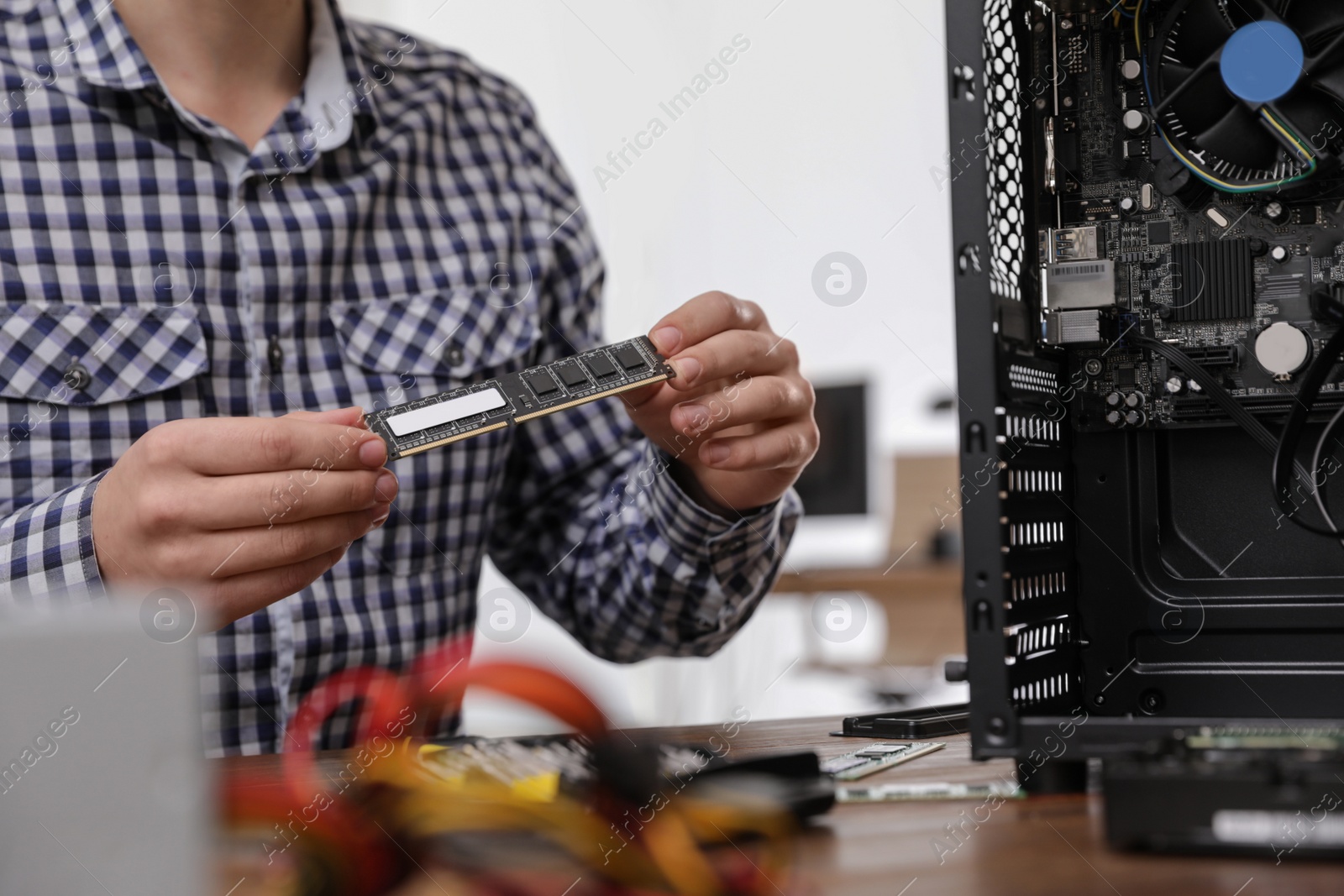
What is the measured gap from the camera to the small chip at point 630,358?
78cm

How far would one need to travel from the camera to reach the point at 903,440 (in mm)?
4332

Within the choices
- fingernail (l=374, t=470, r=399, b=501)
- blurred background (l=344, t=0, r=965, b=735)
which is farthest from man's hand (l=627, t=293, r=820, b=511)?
blurred background (l=344, t=0, r=965, b=735)

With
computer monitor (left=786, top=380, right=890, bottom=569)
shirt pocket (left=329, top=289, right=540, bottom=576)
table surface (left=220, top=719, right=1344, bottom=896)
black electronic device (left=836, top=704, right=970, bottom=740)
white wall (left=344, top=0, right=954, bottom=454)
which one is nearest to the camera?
table surface (left=220, top=719, right=1344, bottom=896)

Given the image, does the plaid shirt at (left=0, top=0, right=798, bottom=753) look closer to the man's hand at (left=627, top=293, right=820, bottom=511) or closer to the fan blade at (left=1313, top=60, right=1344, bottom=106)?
the man's hand at (left=627, top=293, right=820, bottom=511)

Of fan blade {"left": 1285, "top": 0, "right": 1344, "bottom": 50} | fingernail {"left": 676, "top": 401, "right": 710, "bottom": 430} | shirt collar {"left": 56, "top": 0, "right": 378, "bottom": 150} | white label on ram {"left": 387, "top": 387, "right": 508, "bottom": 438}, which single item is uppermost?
shirt collar {"left": 56, "top": 0, "right": 378, "bottom": 150}

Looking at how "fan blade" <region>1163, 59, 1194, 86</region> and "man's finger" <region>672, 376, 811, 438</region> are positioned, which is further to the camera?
"man's finger" <region>672, 376, 811, 438</region>

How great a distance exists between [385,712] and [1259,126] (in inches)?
23.9

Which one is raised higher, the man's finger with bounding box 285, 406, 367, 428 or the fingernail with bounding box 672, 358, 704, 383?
the fingernail with bounding box 672, 358, 704, 383

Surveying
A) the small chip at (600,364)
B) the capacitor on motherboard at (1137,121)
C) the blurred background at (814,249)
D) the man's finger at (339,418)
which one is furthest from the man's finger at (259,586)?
the blurred background at (814,249)

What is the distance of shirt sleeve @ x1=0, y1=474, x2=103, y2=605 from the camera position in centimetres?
81

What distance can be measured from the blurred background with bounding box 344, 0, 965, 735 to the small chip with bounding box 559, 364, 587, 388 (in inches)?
107

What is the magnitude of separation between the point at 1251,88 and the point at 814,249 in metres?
3.25

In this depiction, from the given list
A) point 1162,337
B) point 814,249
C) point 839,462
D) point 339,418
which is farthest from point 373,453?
point 839,462

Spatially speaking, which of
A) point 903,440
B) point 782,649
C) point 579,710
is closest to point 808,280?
point 903,440
